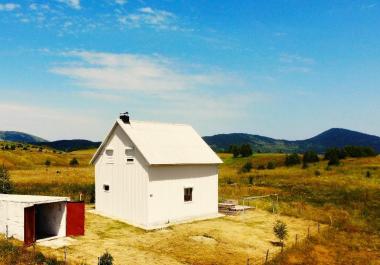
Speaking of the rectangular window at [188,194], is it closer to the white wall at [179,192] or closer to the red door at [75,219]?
the white wall at [179,192]

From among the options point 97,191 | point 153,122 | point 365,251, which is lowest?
point 365,251

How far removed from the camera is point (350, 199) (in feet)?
137

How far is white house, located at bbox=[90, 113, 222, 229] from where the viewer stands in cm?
2759

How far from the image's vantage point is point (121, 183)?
29297 mm

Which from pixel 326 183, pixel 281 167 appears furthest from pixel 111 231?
pixel 281 167

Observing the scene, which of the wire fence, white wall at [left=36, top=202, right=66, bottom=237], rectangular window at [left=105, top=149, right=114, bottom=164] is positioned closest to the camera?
the wire fence

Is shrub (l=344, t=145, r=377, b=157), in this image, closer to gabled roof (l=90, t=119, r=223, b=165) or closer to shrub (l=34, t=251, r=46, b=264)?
gabled roof (l=90, t=119, r=223, b=165)

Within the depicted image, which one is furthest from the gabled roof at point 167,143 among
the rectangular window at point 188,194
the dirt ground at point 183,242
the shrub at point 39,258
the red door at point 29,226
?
the shrub at point 39,258

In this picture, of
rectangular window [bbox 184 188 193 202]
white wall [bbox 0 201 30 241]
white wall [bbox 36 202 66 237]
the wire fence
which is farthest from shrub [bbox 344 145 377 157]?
white wall [bbox 0 201 30 241]

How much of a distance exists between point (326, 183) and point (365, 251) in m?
32.5

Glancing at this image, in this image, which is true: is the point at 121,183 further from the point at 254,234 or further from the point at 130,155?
the point at 254,234

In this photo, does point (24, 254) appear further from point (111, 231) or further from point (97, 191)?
point (97, 191)

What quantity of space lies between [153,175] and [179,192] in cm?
292

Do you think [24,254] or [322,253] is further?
[322,253]
